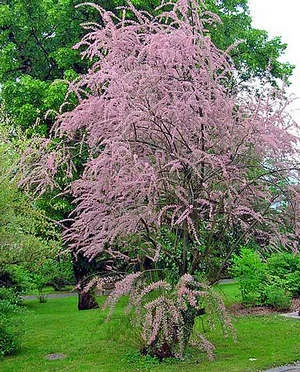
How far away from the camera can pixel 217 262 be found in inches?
376

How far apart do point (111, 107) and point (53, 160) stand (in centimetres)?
152

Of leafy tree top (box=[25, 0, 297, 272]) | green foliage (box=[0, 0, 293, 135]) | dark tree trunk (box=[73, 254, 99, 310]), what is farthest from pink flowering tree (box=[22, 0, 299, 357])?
dark tree trunk (box=[73, 254, 99, 310])

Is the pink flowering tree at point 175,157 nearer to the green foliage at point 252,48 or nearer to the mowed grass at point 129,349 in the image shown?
the mowed grass at point 129,349

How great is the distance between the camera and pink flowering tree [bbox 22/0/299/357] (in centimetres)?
753

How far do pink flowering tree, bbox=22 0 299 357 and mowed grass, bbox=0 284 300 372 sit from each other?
41cm

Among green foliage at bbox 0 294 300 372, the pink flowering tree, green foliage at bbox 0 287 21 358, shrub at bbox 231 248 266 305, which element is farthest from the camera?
shrub at bbox 231 248 266 305

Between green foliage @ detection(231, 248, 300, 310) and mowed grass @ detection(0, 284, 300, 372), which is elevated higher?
green foliage @ detection(231, 248, 300, 310)

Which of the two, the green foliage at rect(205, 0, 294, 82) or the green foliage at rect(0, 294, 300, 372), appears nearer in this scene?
the green foliage at rect(0, 294, 300, 372)

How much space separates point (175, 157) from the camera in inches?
311

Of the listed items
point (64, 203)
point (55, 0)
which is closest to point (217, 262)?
point (64, 203)

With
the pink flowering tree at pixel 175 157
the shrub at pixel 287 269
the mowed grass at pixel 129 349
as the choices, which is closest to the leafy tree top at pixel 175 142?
the pink flowering tree at pixel 175 157

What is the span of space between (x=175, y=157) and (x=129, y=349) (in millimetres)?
3523

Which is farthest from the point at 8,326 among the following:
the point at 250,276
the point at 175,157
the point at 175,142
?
the point at 250,276

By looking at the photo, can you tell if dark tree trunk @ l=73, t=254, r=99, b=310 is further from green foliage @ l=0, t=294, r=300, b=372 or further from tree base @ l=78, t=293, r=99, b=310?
green foliage @ l=0, t=294, r=300, b=372
